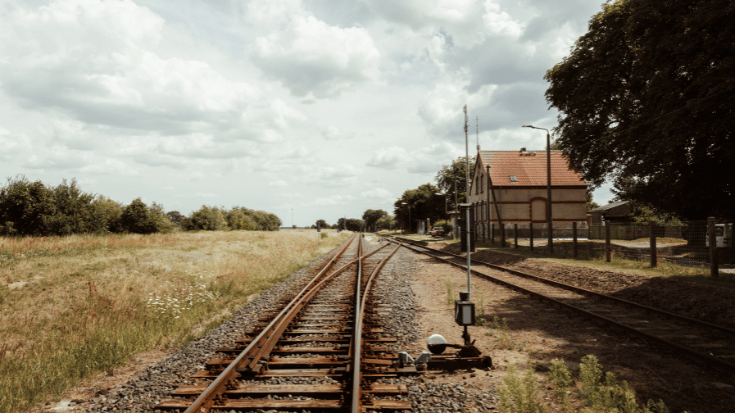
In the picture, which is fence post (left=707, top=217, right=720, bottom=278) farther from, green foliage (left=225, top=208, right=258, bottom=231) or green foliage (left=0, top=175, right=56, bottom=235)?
green foliage (left=225, top=208, right=258, bottom=231)

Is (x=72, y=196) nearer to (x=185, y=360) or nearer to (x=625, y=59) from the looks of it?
(x=185, y=360)

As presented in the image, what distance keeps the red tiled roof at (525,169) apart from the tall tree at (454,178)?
1840 cm

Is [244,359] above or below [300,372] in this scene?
above

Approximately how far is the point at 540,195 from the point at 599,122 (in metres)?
24.9

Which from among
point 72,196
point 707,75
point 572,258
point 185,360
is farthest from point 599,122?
point 72,196

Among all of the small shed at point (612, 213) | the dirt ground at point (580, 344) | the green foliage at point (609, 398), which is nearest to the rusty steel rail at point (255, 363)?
the dirt ground at point (580, 344)

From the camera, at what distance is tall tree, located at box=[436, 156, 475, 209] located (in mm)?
70375

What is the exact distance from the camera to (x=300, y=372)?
5562 mm

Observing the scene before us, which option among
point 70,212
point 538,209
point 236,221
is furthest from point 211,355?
point 236,221

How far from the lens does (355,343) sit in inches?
251

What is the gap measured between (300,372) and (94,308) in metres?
7.44

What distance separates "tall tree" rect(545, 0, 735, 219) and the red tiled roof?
856 inches

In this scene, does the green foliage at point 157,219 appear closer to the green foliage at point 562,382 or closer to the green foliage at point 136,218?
the green foliage at point 136,218

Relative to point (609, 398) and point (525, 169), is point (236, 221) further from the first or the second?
point (609, 398)
